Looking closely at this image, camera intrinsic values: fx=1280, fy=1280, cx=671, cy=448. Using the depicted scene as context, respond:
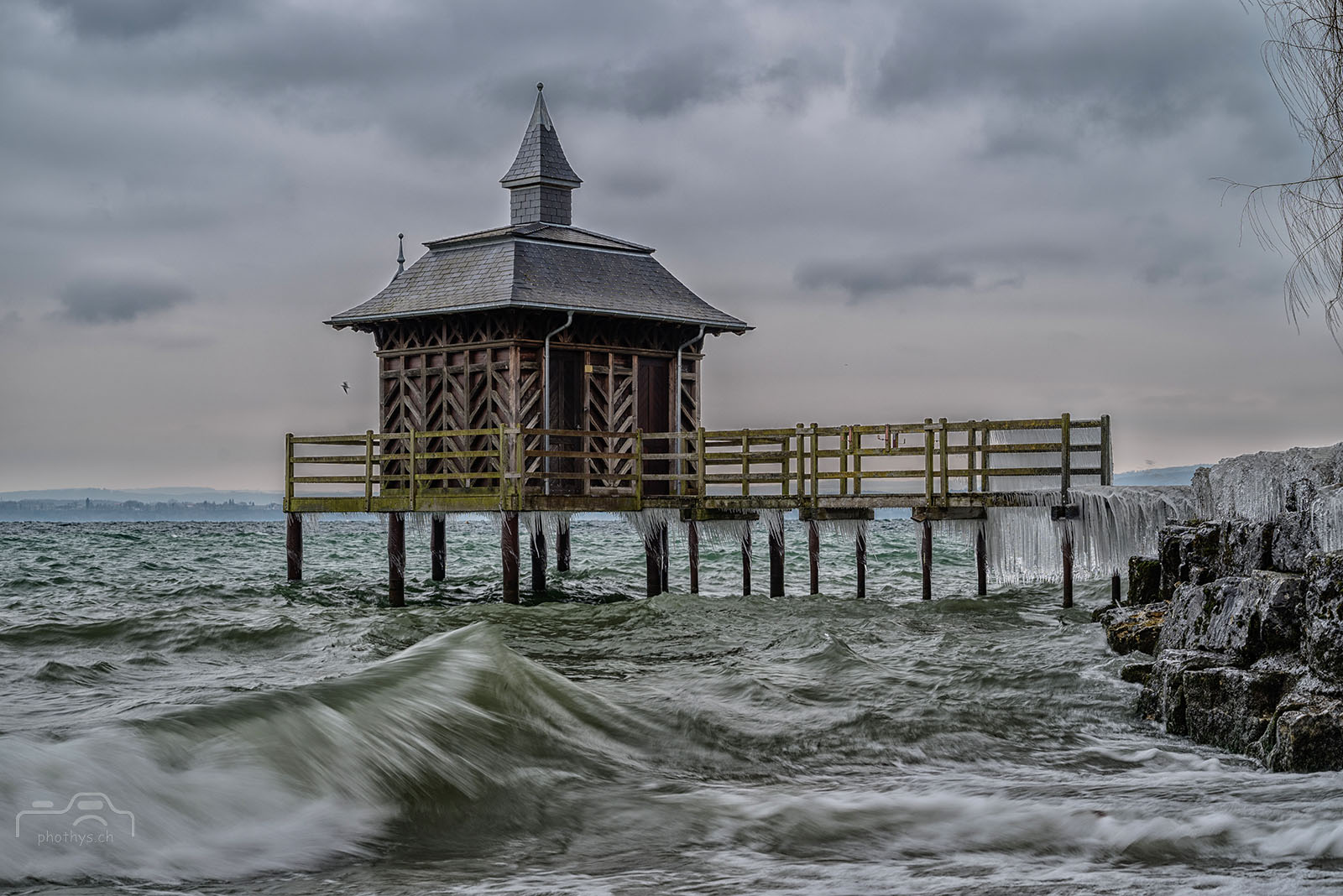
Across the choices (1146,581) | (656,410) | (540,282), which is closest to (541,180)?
(540,282)

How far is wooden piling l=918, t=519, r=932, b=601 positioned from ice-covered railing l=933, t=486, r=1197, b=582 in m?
0.25

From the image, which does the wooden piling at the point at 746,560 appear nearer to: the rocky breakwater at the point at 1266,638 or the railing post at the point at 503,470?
the railing post at the point at 503,470

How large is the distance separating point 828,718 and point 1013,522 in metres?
10.3

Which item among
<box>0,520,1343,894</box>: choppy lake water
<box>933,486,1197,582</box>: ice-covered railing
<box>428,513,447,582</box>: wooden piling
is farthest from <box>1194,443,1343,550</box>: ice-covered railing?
<box>428,513,447,582</box>: wooden piling

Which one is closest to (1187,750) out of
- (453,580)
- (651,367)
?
(651,367)

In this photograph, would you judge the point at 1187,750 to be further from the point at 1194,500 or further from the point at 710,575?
the point at 710,575

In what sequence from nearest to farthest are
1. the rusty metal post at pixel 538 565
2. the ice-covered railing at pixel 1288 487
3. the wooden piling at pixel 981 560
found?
the ice-covered railing at pixel 1288 487, the wooden piling at pixel 981 560, the rusty metal post at pixel 538 565

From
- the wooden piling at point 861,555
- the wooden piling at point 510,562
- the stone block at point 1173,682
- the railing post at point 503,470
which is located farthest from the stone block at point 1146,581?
the wooden piling at point 510,562

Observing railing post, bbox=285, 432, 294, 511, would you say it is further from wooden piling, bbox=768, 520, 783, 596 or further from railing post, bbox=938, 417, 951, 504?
railing post, bbox=938, 417, 951, 504

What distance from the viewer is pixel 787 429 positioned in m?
22.5

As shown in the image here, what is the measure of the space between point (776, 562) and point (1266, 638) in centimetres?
1412

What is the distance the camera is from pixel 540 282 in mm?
25016

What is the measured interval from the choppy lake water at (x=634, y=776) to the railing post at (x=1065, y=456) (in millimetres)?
3220

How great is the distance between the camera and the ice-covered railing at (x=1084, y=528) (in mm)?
19000
